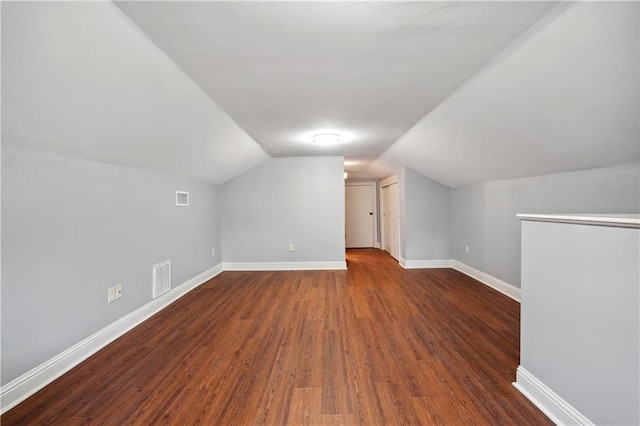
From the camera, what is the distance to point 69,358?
198cm

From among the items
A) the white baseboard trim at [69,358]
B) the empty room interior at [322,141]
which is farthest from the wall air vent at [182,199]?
the white baseboard trim at [69,358]

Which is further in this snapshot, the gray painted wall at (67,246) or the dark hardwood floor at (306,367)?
the gray painted wall at (67,246)

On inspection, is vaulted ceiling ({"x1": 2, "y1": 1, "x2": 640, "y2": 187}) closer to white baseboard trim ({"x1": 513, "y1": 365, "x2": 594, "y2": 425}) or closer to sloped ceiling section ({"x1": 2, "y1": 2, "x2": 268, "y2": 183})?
sloped ceiling section ({"x1": 2, "y1": 2, "x2": 268, "y2": 183})

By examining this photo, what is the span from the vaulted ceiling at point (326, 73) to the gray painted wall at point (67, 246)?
8.0 inches

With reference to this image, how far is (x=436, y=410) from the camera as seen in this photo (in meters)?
1.55

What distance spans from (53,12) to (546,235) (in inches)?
107

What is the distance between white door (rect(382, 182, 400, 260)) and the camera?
575 centimetres

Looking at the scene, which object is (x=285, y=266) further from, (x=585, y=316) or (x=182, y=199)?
(x=585, y=316)

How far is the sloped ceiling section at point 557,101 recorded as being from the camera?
4.39 ft

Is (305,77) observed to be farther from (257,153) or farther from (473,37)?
(257,153)

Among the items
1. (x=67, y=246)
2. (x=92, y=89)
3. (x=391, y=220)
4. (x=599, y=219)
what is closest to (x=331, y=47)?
(x=92, y=89)

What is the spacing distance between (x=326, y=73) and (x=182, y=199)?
2739 mm

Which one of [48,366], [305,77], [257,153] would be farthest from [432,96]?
[48,366]

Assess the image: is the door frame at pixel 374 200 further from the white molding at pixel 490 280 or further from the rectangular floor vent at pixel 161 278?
the rectangular floor vent at pixel 161 278
